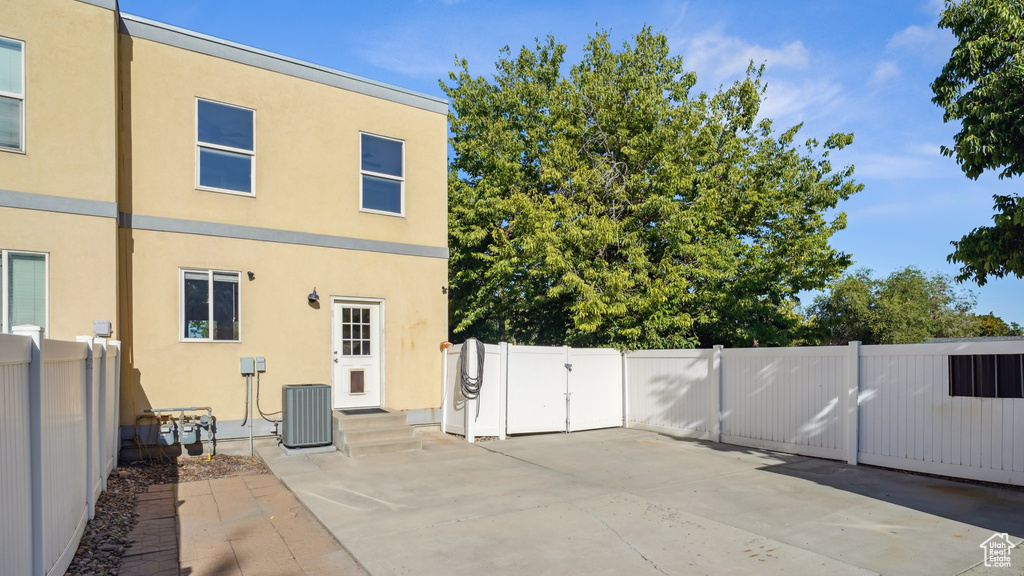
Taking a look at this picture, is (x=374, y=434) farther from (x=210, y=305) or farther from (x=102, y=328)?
(x=102, y=328)

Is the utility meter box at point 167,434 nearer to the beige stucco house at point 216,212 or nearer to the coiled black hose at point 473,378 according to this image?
the beige stucco house at point 216,212

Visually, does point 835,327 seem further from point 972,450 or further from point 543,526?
point 543,526

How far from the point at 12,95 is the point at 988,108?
498 inches

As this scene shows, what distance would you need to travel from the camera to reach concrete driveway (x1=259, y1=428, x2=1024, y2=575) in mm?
4785

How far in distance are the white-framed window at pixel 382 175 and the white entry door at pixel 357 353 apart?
73.6 inches

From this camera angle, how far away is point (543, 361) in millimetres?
11180

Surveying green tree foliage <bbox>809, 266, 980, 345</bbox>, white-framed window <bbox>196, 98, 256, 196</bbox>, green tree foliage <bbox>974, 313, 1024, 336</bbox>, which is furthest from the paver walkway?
green tree foliage <bbox>974, 313, 1024, 336</bbox>

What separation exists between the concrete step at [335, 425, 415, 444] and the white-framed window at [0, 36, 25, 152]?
18.8 ft

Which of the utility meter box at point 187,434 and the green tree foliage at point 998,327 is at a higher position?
the utility meter box at point 187,434

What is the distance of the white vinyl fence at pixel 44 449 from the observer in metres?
3.02

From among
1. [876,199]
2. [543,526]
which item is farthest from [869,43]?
[543,526]

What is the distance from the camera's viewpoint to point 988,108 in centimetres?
760

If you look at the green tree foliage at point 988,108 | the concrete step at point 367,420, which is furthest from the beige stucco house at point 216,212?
the green tree foliage at point 988,108

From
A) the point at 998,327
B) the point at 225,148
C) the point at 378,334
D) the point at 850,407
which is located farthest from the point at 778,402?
the point at 998,327
